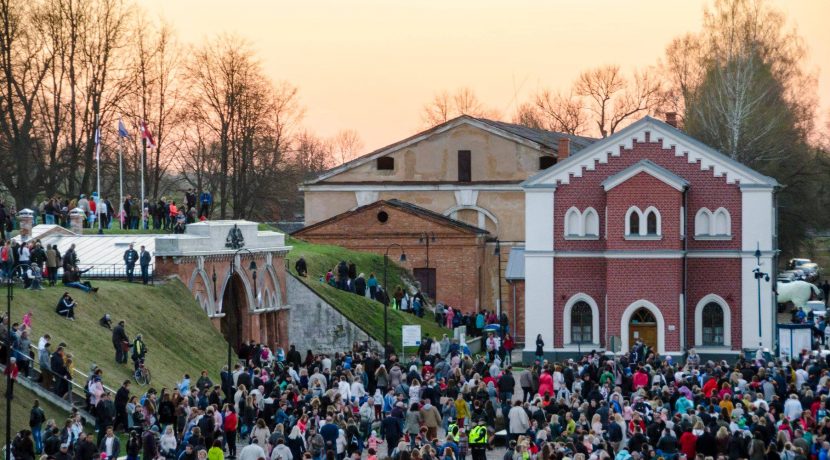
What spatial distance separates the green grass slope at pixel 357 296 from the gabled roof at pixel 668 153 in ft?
23.9

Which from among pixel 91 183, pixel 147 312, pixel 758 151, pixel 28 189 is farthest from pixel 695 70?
pixel 147 312

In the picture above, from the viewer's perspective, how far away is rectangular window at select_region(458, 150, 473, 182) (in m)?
77.7

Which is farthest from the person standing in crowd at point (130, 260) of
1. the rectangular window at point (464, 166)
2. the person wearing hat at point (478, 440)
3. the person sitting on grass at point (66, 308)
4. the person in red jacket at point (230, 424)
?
the rectangular window at point (464, 166)

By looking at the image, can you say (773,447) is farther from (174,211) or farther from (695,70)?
(695,70)

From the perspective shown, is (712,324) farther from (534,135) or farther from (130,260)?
(534,135)

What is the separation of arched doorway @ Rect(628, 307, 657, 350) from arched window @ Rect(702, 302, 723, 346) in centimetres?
166

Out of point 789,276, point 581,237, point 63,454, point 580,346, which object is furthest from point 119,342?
point 789,276

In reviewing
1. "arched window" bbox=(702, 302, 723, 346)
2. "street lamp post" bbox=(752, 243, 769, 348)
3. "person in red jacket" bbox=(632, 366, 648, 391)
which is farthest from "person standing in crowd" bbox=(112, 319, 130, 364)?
"street lamp post" bbox=(752, 243, 769, 348)

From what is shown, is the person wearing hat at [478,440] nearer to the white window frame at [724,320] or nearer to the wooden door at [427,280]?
the white window frame at [724,320]

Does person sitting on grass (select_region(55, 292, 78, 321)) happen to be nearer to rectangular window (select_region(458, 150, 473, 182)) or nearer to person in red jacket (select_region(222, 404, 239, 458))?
person in red jacket (select_region(222, 404, 239, 458))

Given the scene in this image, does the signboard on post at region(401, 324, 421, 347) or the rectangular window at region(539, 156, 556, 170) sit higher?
the rectangular window at region(539, 156, 556, 170)

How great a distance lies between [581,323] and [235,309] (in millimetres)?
10962

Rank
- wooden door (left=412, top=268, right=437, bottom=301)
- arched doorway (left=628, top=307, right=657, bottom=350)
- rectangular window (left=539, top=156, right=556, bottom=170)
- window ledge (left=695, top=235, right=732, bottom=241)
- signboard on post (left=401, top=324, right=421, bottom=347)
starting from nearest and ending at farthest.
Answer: signboard on post (left=401, top=324, right=421, bottom=347) → arched doorway (left=628, top=307, right=657, bottom=350) → window ledge (left=695, top=235, right=732, bottom=241) → wooden door (left=412, top=268, right=437, bottom=301) → rectangular window (left=539, top=156, right=556, bottom=170)

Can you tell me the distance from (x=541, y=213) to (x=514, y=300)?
779 centimetres
